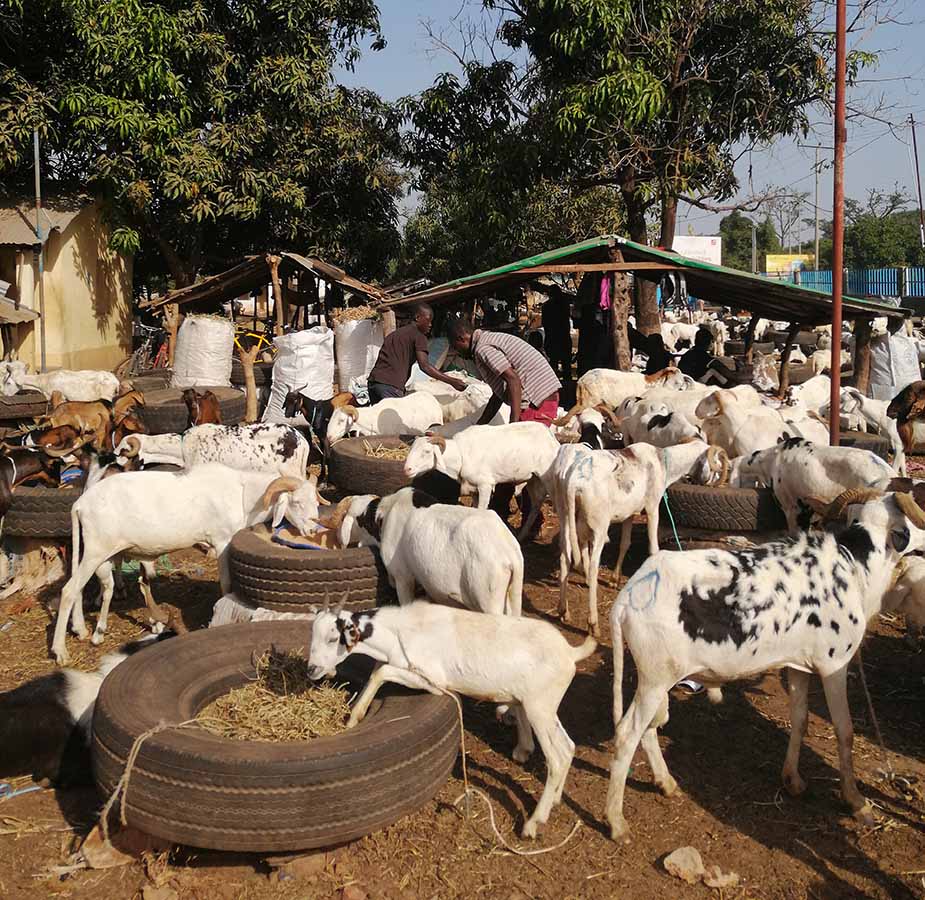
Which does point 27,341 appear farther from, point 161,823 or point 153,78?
point 161,823

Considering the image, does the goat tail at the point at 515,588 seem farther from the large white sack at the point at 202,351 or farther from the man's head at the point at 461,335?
the large white sack at the point at 202,351

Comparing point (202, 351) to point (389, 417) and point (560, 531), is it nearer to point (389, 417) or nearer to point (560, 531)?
point (389, 417)

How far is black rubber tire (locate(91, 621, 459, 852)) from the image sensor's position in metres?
4.20

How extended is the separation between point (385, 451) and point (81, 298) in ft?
50.0

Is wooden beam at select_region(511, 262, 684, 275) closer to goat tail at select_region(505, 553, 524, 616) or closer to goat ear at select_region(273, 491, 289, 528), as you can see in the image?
goat ear at select_region(273, 491, 289, 528)

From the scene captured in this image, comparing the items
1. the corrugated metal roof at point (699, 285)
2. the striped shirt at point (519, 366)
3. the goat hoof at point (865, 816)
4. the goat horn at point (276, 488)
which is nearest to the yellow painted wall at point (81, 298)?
the corrugated metal roof at point (699, 285)

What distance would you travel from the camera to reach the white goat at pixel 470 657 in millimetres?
4676

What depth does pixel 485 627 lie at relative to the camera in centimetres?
479

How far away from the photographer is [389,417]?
39.8 feet

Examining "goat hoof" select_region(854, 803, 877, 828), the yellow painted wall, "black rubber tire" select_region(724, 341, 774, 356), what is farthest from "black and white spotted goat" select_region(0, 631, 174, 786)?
"black rubber tire" select_region(724, 341, 774, 356)

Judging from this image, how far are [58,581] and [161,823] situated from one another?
4.92 meters

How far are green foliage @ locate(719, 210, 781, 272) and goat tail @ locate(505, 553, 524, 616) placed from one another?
230 feet

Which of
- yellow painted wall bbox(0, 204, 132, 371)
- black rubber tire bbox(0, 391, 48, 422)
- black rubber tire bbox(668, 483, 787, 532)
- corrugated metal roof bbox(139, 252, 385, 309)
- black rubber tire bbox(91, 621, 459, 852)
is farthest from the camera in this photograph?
yellow painted wall bbox(0, 204, 132, 371)

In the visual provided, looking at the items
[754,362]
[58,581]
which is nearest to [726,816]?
[58,581]
